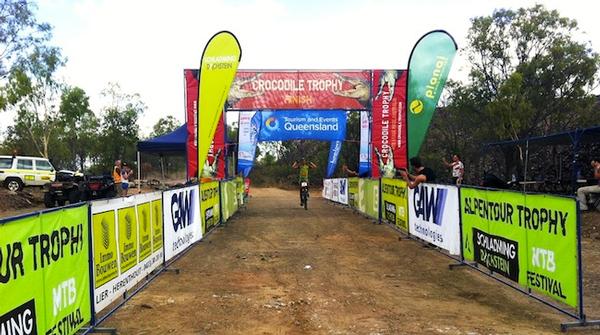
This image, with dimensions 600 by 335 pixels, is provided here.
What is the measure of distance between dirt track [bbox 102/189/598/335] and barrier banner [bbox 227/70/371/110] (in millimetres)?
8728

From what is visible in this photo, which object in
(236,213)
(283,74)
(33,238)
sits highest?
(283,74)

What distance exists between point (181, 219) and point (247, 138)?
1426 cm

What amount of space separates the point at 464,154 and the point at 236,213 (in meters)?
17.1

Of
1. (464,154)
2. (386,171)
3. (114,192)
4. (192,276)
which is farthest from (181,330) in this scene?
(464,154)

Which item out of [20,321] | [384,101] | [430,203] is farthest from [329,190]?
[20,321]

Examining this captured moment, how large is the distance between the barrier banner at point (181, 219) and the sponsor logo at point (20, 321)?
166 inches

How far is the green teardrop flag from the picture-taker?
1269cm

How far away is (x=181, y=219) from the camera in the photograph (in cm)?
934

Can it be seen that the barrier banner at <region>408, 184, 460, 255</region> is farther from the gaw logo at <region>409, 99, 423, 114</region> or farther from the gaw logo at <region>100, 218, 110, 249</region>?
the gaw logo at <region>100, 218, 110, 249</region>

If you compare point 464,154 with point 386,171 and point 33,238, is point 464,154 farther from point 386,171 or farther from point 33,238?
point 33,238

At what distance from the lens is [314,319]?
17.8ft

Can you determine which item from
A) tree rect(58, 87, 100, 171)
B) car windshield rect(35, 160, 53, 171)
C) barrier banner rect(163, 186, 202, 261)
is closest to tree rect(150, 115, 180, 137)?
tree rect(58, 87, 100, 171)

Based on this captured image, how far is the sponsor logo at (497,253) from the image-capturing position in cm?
625

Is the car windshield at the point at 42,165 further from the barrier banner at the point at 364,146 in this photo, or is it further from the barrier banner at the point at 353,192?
the barrier banner at the point at 364,146
